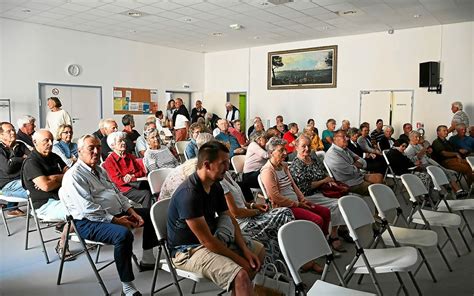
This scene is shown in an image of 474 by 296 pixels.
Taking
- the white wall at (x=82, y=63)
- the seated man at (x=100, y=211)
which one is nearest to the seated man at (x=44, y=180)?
the seated man at (x=100, y=211)

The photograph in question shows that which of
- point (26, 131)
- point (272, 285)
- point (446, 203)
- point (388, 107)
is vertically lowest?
point (272, 285)

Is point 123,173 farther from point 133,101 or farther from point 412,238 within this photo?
point 133,101

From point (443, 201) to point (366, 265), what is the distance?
2.37 m

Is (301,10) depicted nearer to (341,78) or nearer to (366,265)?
(341,78)

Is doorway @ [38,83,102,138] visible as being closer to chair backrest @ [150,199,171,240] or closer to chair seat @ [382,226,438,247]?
chair backrest @ [150,199,171,240]

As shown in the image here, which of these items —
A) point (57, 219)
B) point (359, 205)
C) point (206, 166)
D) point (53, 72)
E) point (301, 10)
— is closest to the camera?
point (206, 166)

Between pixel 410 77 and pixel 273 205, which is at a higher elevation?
pixel 410 77

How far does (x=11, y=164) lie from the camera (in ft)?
14.8

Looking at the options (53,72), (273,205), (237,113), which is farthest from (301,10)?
(53,72)

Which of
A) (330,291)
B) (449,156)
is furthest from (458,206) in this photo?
(449,156)

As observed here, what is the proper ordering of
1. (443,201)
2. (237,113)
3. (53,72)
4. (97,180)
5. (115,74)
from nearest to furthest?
1. (97,180)
2. (443,201)
3. (53,72)
4. (115,74)
5. (237,113)

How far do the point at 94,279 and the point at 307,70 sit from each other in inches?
335

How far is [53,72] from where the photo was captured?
28.7 ft

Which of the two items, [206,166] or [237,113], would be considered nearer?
[206,166]
